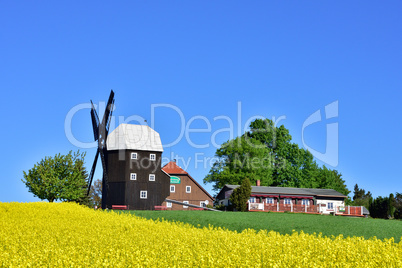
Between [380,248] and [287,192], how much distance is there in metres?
46.2

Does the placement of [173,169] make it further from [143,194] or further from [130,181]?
[130,181]

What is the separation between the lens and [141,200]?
154ft

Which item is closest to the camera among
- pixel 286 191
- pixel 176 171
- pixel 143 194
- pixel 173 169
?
pixel 143 194

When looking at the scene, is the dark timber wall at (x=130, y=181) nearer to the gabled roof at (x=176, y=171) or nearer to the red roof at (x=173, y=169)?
the gabled roof at (x=176, y=171)

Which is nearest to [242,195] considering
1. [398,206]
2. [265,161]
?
[265,161]

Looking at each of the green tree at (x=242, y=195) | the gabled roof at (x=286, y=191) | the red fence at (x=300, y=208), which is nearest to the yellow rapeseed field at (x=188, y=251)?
the green tree at (x=242, y=195)

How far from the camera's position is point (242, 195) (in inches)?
1913

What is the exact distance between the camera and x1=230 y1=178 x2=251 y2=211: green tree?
48469mm

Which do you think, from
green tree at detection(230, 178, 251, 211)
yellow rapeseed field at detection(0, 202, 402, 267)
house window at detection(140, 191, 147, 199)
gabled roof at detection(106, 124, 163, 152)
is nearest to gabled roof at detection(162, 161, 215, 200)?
green tree at detection(230, 178, 251, 211)

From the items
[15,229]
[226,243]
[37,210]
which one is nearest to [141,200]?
[37,210]

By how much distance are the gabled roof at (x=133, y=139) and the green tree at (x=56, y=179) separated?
5.91m

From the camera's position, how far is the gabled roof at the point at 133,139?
47.2m

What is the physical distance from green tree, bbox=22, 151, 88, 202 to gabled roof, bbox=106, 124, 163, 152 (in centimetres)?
591

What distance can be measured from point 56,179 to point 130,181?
860cm
